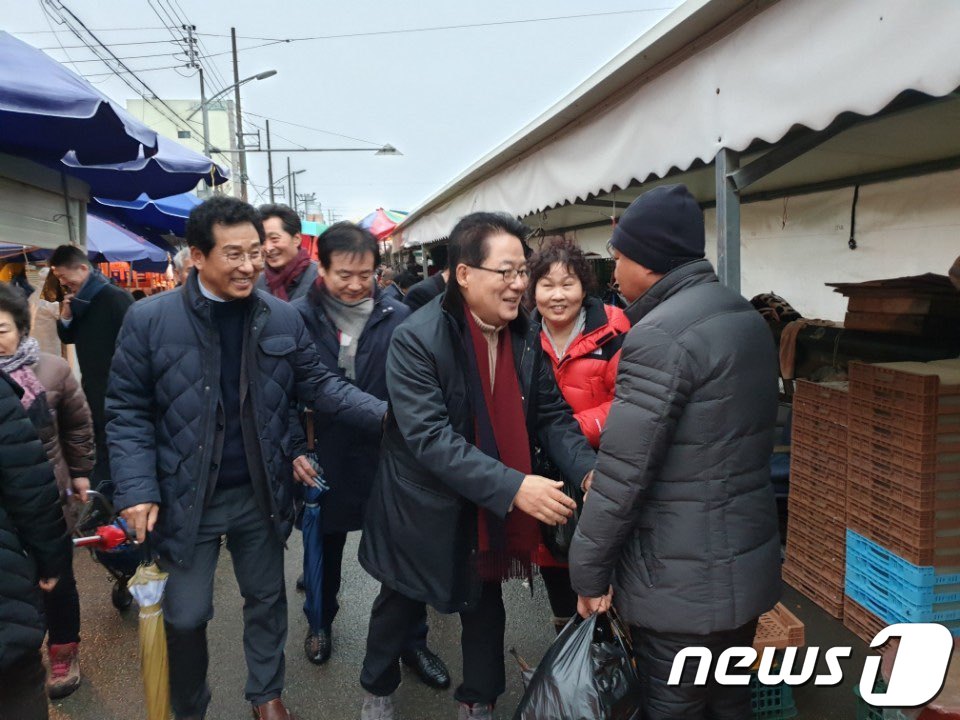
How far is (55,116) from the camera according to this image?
9.35ft

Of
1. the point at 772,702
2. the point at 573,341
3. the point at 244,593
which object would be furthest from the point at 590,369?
the point at 244,593

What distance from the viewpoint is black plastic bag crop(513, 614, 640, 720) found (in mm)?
1895

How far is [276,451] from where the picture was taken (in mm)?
2654

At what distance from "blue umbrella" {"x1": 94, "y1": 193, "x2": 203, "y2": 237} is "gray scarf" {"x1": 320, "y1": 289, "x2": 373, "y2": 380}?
589 cm

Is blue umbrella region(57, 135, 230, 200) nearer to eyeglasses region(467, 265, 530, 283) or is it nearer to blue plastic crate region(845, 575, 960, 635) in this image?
eyeglasses region(467, 265, 530, 283)

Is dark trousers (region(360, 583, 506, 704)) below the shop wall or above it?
below

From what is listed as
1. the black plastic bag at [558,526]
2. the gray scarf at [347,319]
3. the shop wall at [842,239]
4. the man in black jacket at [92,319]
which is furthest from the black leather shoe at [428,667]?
the shop wall at [842,239]

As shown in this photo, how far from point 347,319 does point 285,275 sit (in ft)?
3.07

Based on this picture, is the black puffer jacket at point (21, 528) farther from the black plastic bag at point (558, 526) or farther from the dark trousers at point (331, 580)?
the black plastic bag at point (558, 526)

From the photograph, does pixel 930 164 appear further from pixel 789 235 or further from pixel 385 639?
pixel 385 639

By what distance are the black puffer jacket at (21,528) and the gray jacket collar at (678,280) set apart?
198 centimetres

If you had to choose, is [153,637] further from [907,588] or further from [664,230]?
[907,588]

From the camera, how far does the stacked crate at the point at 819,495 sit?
3.54m

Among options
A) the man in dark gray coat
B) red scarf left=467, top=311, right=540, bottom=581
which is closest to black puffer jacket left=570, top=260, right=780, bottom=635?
the man in dark gray coat
